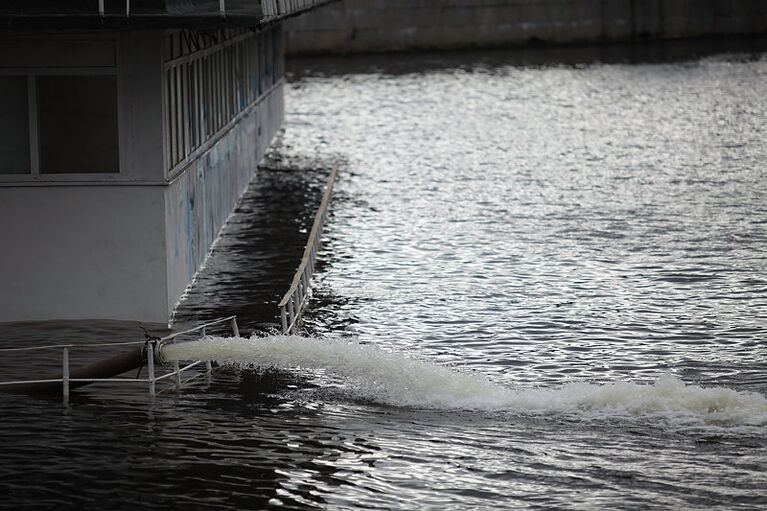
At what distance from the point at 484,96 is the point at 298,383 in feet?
153

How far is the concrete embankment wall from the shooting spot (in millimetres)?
87500

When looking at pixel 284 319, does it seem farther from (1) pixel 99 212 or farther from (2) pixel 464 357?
(1) pixel 99 212

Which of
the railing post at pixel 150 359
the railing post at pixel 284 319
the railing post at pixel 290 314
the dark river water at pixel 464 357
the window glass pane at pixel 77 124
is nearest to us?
the dark river water at pixel 464 357

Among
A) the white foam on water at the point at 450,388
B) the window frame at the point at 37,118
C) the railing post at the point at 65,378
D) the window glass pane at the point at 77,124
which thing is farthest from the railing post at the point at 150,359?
the window glass pane at the point at 77,124

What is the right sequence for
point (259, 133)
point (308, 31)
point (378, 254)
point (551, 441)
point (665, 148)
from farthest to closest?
point (308, 31)
point (665, 148)
point (259, 133)
point (378, 254)
point (551, 441)

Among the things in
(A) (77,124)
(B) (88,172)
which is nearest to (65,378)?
(B) (88,172)

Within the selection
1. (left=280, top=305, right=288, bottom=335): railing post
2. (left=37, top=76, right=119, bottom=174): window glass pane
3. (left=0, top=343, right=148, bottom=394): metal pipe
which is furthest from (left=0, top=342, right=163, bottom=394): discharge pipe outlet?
(left=37, top=76, right=119, bottom=174): window glass pane

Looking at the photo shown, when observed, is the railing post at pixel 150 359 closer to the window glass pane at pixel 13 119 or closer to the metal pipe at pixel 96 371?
the metal pipe at pixel 96 371

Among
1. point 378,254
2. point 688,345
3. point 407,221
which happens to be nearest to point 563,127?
point 407,221

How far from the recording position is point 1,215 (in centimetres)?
2189

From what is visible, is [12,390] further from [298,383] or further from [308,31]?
[308,31]

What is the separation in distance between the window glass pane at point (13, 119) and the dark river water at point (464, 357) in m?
2.59

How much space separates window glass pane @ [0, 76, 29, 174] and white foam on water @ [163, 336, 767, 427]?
4131mm

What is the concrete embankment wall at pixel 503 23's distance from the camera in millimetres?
87500
